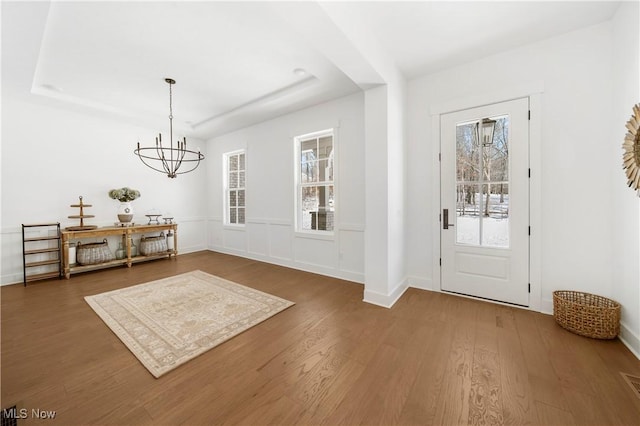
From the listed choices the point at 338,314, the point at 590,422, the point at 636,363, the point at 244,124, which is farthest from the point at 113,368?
the point at 244,124

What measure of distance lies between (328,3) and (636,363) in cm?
345

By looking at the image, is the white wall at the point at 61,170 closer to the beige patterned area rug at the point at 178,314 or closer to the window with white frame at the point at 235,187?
the window with white frame at the point at 235,187

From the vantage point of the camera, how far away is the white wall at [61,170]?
375 cm

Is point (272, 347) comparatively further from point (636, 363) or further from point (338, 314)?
point (636, 363)

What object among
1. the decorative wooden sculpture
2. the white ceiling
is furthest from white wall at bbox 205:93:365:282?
the decorative wooden sculpture

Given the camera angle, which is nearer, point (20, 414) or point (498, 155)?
point (20, 414)

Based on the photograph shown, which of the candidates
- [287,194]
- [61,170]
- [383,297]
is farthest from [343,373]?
[61,170]

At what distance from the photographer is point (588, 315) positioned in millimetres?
2100

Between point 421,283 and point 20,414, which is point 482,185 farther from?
point 20,414

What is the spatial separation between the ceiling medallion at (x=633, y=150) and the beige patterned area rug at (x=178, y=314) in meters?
3.24

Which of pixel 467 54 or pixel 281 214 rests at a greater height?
pixel 467 54

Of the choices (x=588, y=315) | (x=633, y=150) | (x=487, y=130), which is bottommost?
(x=588, y=315)

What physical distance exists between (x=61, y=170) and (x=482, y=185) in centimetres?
652

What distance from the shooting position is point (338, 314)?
105 inches
